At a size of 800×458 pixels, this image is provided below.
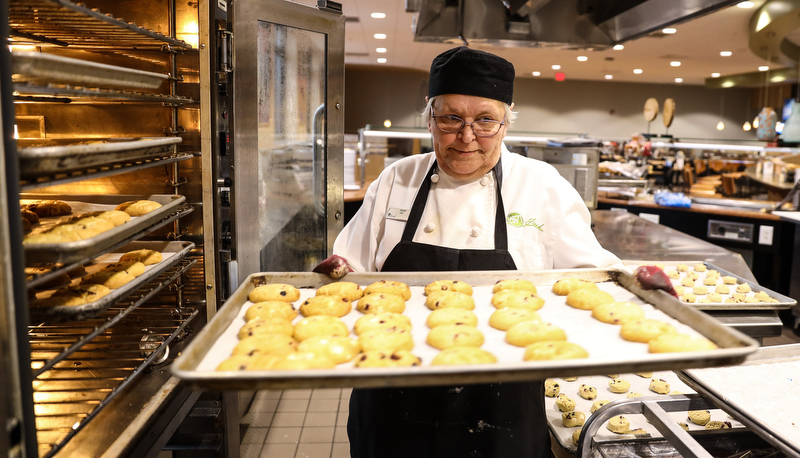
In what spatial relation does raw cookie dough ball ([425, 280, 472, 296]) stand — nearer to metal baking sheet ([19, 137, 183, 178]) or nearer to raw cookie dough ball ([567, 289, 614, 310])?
raw cookie dough ball ([567, 289, 614, 310])

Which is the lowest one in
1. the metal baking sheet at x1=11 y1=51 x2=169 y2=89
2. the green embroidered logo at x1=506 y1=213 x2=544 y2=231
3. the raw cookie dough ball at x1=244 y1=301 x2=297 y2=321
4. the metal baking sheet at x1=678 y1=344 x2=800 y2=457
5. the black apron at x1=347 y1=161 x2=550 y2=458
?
the black apron at x1=347 y1=161 x2=550 y2=458

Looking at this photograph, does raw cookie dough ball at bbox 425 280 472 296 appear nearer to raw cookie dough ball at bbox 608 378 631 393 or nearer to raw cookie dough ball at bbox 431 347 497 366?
raw cookie dough ball at bbox 431 347 497 366

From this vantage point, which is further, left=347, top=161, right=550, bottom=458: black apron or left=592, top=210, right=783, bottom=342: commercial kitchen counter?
left=592, top=210, right=783, bottom=342: commercial kitchen counter

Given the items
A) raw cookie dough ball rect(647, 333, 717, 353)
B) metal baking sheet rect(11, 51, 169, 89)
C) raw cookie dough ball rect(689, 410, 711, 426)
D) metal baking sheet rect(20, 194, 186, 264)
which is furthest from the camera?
raw cookie dough ball rect(689, 410, 711, 426)

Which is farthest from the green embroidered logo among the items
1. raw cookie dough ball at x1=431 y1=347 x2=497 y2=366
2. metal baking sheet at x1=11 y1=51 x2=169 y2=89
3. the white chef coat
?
metal baking sheet at x1=11 y1=51 x2=169 y2=89

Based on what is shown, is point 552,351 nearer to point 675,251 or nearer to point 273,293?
point 273,293

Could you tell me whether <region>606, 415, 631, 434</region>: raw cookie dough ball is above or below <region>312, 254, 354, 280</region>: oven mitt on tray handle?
below

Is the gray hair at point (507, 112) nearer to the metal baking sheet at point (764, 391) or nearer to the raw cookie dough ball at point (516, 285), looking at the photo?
the raw cookie dough ball at point (516, 285)

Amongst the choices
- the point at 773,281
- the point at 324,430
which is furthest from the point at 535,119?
the point at 324,430

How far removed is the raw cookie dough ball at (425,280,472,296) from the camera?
1.47 metres

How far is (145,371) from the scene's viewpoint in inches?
64.1

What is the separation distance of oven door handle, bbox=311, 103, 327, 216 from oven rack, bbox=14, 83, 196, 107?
1202 millimetres

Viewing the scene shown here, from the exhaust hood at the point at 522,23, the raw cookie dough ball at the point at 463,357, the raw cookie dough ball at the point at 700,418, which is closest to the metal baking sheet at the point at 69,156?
the raw cookie dough ball at the point at 463,357

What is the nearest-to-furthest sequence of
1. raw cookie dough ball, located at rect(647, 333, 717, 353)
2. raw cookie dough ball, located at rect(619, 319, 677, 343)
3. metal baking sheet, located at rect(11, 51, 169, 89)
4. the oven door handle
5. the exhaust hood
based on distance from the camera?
metal baking sheet, located at rect(11, 51, 169, 89) < raw cookie dough ball, located at rect(647, 333, 717, 353) < raw cookie dough ball, located at rect(619, 319, 677, 343) < the oven door handle < the exhaust hood
